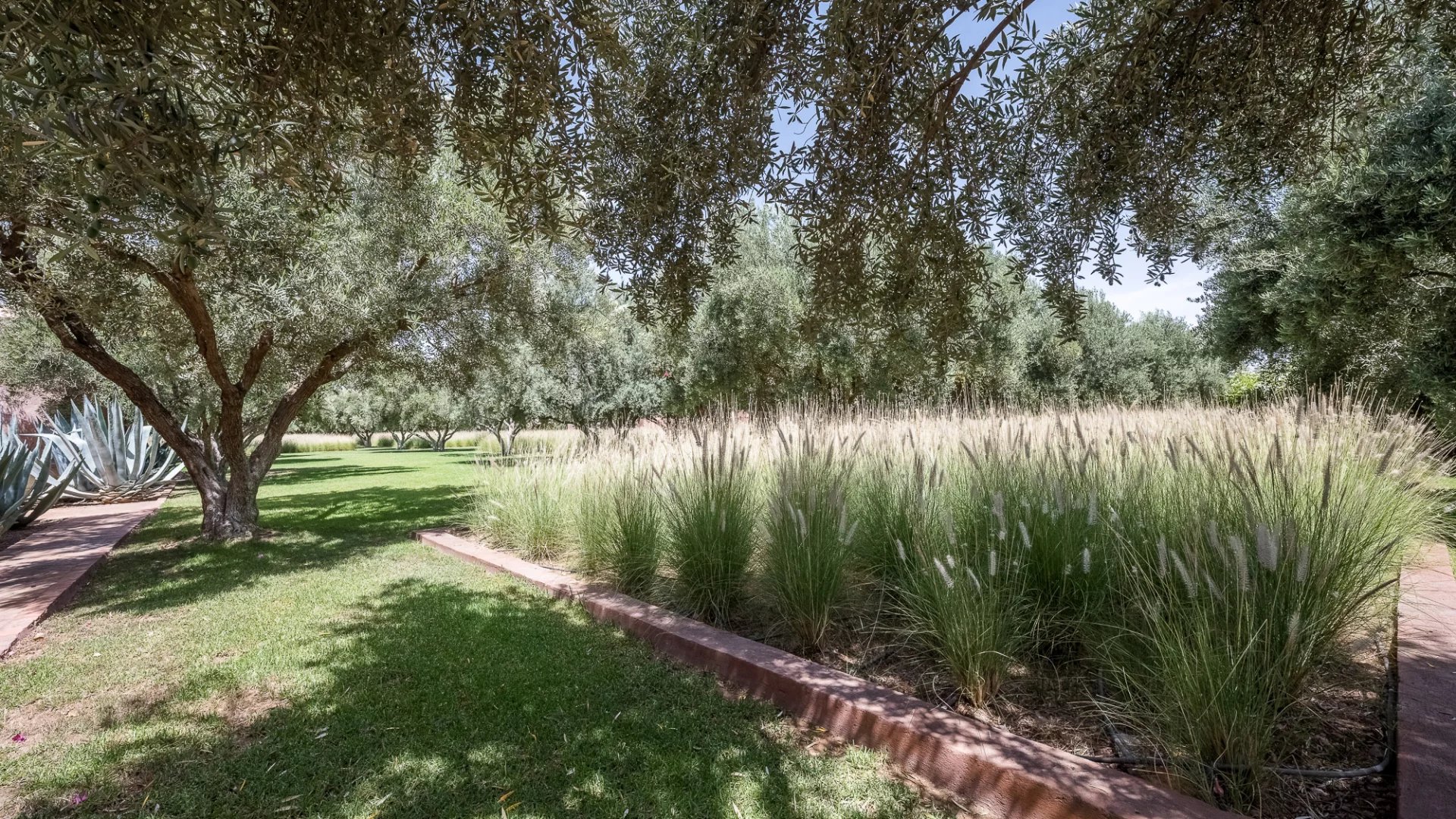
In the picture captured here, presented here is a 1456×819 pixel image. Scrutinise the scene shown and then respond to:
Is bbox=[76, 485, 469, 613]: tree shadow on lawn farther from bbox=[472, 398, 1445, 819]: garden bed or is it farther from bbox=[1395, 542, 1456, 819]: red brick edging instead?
bbox=[1395, 542, 1456, 819]: red brick edging

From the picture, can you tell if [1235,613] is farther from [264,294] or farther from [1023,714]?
[264,294]

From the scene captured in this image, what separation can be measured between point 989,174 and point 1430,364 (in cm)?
758

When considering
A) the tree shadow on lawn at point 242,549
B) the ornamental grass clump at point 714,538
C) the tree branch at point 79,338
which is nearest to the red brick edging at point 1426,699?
the ornamental grass clump at point 714,538

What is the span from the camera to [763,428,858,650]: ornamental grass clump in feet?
12.9

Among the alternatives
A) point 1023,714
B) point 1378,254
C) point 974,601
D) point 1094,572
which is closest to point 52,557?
point 974,601

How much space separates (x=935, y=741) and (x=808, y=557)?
4.43 ft

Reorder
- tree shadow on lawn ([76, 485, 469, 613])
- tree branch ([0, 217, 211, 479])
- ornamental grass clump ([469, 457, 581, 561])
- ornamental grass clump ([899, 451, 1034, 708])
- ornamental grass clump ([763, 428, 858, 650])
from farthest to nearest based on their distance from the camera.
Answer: ornamental grass clump ([469, 457, 581, 561])
tree branch ([0, 217, 211, 479])
tree shadow on lawn ([76, 485, 469, 613])
ornamental grass clump ([763, 428, 858, 650])
ornamental grass clump ([899, 451, 1034, 708])

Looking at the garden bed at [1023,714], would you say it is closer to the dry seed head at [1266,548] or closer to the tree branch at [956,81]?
the dry seed head at [1266,548]

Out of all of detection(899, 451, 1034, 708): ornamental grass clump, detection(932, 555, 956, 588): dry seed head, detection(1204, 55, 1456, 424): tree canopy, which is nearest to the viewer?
detection(932, 555, 956, 588): dry seed head

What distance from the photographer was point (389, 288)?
7.82m

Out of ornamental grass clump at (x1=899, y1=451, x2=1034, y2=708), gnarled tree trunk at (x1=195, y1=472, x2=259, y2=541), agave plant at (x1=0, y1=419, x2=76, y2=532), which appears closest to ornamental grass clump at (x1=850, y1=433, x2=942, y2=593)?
ornamental grass clump at (x1=899, y1=451, x2=1034, y2=708)

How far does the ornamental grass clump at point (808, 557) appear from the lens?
3932mm

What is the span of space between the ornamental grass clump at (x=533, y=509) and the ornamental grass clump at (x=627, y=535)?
65cm

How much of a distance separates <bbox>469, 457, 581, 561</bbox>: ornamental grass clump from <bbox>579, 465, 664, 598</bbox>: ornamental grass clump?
25.5 inches
